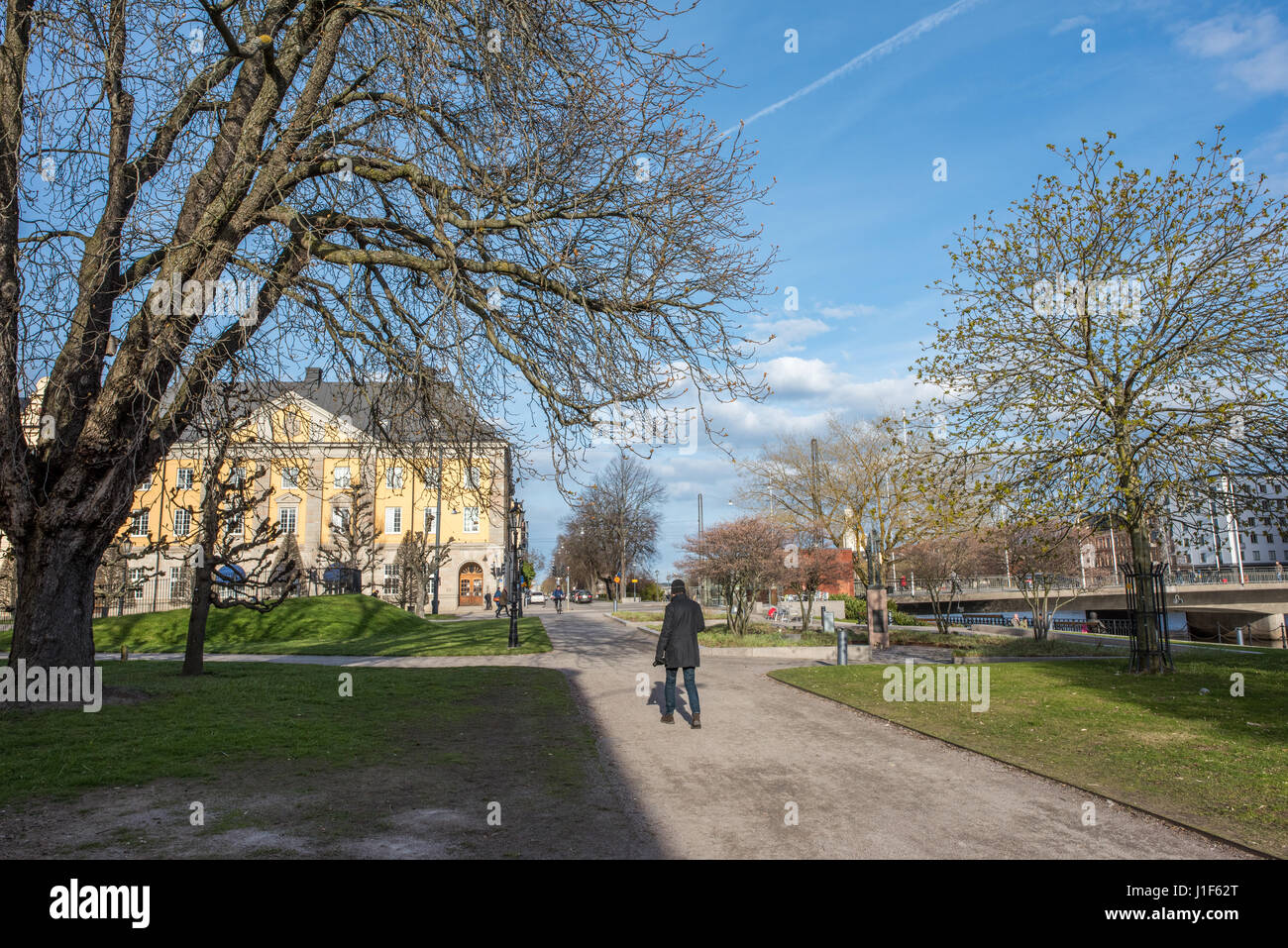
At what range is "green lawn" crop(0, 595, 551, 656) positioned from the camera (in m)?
20.5

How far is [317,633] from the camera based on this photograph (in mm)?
25656

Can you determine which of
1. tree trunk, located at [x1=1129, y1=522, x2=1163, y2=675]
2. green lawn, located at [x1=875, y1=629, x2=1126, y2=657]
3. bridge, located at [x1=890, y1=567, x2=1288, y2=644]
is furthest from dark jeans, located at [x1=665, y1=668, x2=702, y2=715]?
bridge, located at [x1=890, y1=567, x2=1288, y2=644]

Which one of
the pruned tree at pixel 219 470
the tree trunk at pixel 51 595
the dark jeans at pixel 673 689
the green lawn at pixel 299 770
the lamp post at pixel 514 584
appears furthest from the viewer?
the lamp post at pixel 514 584

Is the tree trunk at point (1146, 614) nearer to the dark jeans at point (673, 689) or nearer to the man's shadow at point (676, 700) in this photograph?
the man's shadow at point (676, 700)

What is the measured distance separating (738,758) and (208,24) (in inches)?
414

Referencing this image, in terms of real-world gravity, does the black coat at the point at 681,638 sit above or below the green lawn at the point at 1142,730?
above

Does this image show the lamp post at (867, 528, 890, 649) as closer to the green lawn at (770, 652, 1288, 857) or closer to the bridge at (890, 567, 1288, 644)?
the green lawn at (770, 652, 1288, 857)

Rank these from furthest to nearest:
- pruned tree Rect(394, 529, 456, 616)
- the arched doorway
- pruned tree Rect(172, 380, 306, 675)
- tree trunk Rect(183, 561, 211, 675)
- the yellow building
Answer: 1. the arched doorway
2. pruned tree Rect(394, 529, 456, 616)
3. tree trunk Rect(183, 561, 211, 675)
4. the yellow building
5. pruned tree Rect(172, 380, 306, 675)

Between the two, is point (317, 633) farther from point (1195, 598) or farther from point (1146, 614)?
point (1195, 598)

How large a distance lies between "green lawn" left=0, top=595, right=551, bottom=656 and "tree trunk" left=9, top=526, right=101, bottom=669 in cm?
1024

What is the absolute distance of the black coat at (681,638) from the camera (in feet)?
31.1

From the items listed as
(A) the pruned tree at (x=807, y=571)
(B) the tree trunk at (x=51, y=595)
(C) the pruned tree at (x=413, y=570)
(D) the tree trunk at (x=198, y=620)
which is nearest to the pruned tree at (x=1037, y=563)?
(A) the pruned tree at (x=807, y=571)

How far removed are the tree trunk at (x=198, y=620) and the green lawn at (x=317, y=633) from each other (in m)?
5.77
